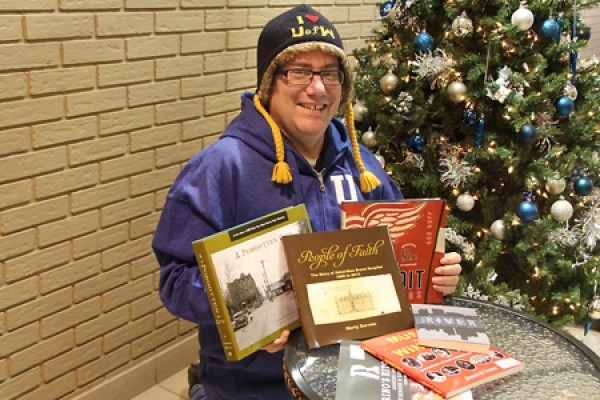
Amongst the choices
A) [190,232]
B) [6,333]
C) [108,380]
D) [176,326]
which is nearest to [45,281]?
[6,333]

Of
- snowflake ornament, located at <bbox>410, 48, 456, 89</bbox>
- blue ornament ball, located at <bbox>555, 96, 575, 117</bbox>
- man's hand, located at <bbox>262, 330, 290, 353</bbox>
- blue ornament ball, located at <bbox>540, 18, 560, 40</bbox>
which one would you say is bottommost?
man's hand, located at <bbox>262, 330, 290, 353</bbox>

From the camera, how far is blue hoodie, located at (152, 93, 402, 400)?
1.57 m

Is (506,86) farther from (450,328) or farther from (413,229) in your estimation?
(450,328)

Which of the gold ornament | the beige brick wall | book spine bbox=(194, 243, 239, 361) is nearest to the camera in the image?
book spine bbox=(194, 243, 239, 361)

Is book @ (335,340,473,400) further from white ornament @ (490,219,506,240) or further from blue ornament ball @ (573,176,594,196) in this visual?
blue ornament ball @ (573,176,594,196)

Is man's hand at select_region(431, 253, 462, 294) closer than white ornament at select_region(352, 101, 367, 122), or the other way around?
man's hand at select_region(431, 253, 462, 294)

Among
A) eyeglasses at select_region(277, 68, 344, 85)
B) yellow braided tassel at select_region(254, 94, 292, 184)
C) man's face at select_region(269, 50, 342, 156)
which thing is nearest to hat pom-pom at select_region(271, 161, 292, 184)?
yellow braided tassel at select_region(254, 94, 292, 184)

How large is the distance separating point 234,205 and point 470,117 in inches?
54.7

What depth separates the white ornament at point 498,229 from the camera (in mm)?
2801

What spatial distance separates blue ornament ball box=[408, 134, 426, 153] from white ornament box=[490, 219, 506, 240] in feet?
1.51

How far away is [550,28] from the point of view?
Answer: 259cm

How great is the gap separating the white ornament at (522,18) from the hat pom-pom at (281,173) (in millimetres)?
1397

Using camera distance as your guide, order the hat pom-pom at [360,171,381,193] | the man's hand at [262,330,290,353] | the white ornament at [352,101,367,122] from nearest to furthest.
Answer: the man's hand at [262,330,290,353] < the hat pom-pom at [360,171,381,193] < the white ornament at [352,101,367,122]

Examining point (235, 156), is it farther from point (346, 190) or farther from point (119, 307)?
point (119, 307)
